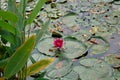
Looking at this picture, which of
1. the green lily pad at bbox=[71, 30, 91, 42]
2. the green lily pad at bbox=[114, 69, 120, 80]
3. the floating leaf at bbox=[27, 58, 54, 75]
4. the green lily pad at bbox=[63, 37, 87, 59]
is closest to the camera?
the floating leaf at bbox=[27, 58, 54, 75]

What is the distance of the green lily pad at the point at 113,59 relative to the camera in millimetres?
1891

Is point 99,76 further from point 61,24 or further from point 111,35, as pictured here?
point 61,24

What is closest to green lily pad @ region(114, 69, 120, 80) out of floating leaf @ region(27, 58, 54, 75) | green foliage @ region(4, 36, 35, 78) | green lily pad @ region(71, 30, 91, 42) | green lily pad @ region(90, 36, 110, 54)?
green lily pad @ region(90, 36, 110, 54)

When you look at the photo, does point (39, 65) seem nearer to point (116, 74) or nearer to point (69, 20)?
point (116, 74)

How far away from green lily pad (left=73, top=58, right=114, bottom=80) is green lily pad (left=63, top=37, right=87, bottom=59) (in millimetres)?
96

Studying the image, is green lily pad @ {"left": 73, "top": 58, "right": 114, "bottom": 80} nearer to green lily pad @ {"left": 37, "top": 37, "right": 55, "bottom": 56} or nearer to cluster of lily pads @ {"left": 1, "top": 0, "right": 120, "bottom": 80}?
cluster of lily pads @ {"left": 1, "top": 0, "right": 120, "bottom": 80}

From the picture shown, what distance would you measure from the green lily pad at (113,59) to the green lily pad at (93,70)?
5cm

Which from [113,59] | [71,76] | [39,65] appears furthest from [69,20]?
[39,65]

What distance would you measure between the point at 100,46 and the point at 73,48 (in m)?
0.21

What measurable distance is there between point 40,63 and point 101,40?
3.37 ft

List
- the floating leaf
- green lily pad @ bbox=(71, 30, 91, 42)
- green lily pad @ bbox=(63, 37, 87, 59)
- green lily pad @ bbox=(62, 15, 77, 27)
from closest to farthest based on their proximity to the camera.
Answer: the floating leaf
green lily pad @ bbox=(63, 37, 87, 59)
green lily pad @ bbox=(71, 30, 91, 42)
green lily pad @ bbox=(62, 15, 77, 27)

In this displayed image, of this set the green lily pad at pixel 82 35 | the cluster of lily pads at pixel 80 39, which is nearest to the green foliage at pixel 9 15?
the cluster of lily pads at pixel 80 39

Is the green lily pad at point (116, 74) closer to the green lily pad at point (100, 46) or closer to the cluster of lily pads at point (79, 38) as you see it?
the cluster of lily pads at point (79, 38)

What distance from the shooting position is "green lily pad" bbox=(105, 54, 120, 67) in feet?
6.20
